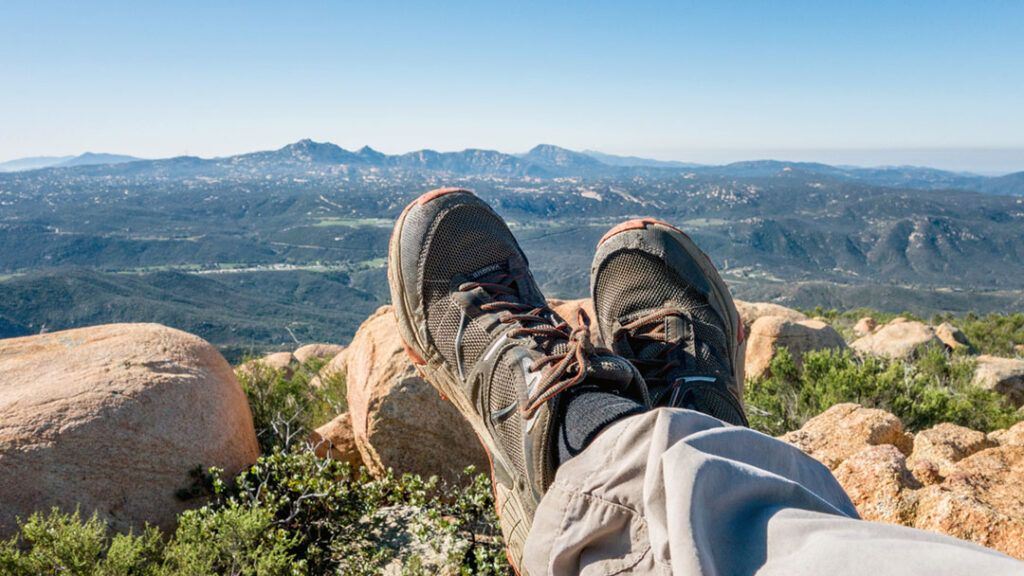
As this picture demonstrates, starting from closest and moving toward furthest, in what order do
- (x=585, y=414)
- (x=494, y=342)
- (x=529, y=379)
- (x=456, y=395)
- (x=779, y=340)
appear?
(x=585, y=414) → (x=529, y=379) → (x=494, y=342) → (x=456, y=395) → (x=779, y=340)

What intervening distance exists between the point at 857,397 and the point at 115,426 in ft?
14.1

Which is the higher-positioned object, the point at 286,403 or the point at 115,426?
the point at 115,426

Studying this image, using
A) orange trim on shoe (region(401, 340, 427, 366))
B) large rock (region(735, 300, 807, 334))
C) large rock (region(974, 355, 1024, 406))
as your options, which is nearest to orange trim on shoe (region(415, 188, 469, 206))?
orange trim on shoe (region(401, 340, 427, 366))

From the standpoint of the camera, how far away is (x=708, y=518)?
1.07 meters

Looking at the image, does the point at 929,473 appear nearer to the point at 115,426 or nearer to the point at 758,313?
the point at 115,426

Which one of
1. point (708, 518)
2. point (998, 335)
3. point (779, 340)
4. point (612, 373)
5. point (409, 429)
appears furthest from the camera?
point (998, 335)

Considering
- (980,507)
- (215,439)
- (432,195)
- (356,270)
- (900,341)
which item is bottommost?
(356,270)

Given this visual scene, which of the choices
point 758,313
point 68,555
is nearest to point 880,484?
point 68,555

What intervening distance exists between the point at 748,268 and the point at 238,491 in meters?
155

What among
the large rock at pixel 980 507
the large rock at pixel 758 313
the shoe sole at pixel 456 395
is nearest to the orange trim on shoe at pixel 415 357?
the shoe sole at pixel 456 395

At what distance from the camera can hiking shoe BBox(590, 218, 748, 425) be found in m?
2.73

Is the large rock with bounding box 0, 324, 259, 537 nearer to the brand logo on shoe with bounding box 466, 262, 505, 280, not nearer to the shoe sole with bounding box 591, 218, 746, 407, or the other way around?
the brand logo on shoe with bounding box 466, 262, 505, 280

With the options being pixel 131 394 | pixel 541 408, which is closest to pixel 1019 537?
pixel 541 408

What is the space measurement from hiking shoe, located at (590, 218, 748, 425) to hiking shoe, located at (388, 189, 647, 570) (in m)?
0.51
